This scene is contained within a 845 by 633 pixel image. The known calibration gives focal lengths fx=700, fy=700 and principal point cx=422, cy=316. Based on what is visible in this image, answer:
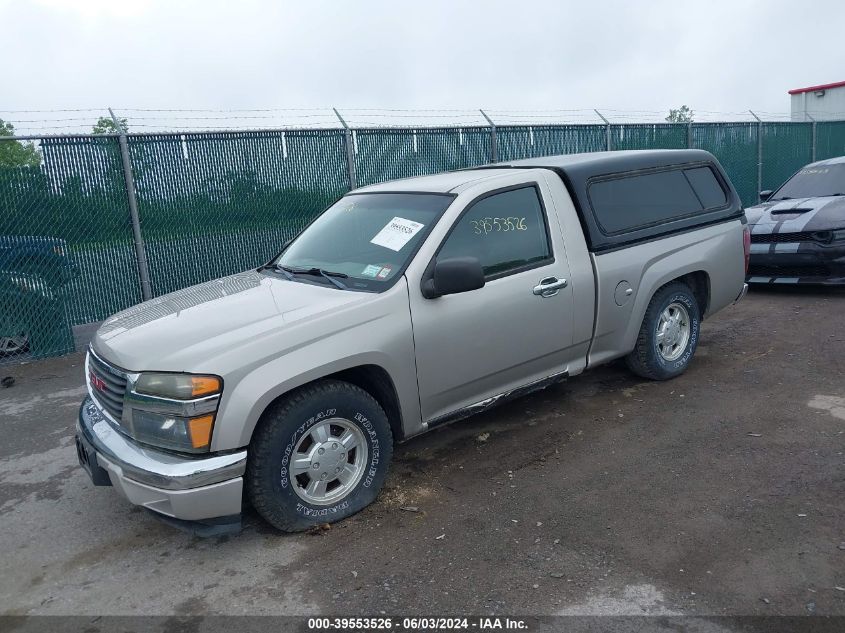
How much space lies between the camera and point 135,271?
26.4ft

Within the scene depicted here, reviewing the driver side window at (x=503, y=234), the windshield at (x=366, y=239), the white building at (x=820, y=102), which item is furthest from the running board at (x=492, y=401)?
the white building at (x=820, y=102)

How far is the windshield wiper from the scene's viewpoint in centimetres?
414

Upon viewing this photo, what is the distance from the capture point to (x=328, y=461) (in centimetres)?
368

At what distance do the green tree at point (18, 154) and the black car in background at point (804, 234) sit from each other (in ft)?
26.9

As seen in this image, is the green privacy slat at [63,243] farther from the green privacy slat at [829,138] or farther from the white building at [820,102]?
the white building at [820,102]

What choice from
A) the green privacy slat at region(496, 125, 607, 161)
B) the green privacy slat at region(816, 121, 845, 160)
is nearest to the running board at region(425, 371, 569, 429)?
the green privacy slat at region(496, 125, 607, 161)

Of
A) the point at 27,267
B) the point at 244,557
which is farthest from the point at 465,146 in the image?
the point at 244,557

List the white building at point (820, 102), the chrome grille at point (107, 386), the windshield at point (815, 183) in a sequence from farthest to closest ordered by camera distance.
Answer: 1. the white building at point (820, 102)
2. the windshield at point (815, 183)
3. the chrome grille at point (107, 386)

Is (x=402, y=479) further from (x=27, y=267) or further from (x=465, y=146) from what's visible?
(x=465, y=146)

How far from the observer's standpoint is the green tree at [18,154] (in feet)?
23.7

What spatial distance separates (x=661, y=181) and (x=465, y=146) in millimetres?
5281

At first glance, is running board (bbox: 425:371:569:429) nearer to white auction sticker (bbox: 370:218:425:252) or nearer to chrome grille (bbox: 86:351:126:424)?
white auction sticker (bbox: 370:218:425:252)

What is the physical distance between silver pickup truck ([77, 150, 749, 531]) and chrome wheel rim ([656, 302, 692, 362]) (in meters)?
0.02

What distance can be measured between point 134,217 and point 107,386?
15.7ft
